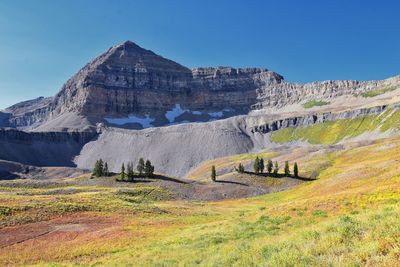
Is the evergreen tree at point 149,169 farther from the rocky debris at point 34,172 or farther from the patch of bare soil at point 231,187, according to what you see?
the rocky debris at point 34,172

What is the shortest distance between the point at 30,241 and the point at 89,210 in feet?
54.6

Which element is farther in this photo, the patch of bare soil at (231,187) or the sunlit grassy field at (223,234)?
the patch of bare soil at (231,187)

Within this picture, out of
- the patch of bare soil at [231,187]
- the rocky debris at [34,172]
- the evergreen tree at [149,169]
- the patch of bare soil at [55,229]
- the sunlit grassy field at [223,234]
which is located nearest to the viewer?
the sunlit grassy field at [223,234]

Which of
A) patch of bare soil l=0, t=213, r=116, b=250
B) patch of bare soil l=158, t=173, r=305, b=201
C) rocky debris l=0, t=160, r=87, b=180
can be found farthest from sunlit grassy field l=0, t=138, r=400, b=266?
rocky debris l=0, t=160, r=87, b=180

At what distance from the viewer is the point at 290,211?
2914 centimetres

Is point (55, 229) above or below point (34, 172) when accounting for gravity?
above

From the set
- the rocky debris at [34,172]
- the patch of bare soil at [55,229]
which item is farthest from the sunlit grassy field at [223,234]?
the rocky debris at [34,172]

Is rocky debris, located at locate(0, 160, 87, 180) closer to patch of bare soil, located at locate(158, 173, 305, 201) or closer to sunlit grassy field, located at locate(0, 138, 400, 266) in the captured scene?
patch of bare soil, located at locate(158, 173, 305, 201)

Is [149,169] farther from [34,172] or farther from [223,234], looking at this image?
[223,234]

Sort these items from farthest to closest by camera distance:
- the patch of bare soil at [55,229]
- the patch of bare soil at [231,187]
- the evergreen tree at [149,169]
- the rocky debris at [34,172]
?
the rocky debris at [34,172]
the evergreen tree at [149,169]
the patch of bare soil at [231,187]
the patch of bare soil at [55,229]

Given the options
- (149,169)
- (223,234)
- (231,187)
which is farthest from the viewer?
(149,169)

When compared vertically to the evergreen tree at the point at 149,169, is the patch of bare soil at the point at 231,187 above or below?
below

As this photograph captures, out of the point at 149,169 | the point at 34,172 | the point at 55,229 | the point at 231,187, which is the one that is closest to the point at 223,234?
the point at 55,229

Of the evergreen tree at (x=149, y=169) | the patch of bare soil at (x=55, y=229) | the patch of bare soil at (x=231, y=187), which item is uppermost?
the evergreen tree at (x=149, y=169)
